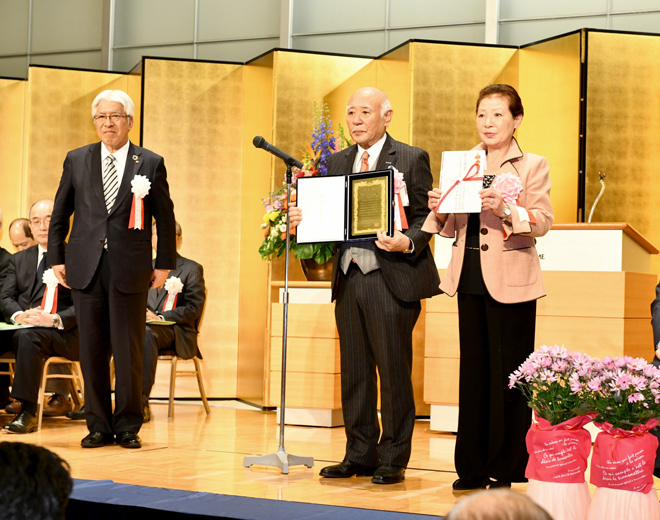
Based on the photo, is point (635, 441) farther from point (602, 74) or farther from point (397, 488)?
point (602, 74)

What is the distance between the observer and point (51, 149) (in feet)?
26.1

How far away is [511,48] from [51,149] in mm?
3938

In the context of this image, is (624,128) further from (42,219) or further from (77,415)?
(77,415)

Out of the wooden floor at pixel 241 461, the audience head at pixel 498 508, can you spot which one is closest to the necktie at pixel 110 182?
Answer: the wooden floor at pixel 241 461

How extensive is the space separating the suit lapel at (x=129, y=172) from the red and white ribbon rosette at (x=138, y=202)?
50mm

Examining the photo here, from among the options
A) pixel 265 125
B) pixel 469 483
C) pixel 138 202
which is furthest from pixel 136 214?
pixel 265 125

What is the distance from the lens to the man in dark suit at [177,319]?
6137 mm

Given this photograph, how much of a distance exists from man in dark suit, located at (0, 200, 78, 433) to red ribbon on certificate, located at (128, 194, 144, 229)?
1.19m

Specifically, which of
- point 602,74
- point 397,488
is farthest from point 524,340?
point 602,74

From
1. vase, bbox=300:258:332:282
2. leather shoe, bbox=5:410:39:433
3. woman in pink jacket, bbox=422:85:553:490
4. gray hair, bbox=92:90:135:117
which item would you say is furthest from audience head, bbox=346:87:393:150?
leather shoe, bbox=5:410:39:433

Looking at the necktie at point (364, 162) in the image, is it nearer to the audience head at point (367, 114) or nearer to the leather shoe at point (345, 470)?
the audience head at point (367, 114)

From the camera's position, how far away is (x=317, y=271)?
20.6ft

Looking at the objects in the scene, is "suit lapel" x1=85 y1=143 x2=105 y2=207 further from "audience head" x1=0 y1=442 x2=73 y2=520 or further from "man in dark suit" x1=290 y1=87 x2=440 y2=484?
"audience head" x1=0 y1=442 x2=73 y2=520

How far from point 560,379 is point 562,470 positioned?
0.90ft
